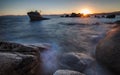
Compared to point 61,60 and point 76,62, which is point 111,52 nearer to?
point 76,62

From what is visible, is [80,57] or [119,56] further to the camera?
[80,57]

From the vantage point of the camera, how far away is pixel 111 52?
6.42 m

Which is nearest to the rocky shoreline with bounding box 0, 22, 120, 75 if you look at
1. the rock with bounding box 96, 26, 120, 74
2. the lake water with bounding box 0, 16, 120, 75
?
the rock with bounding box 96, 26, 120, 74

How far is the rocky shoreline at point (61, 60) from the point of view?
5.23 m

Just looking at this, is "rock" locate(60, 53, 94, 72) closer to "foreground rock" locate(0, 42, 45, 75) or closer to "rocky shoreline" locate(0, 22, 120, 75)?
"rocky shoreline" locate(0, 22, 120, 75)

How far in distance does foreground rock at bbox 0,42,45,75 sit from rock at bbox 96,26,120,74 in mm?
2598

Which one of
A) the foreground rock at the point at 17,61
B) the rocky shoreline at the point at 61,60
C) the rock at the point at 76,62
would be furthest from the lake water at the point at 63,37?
the foreground rock at the point at 17,61

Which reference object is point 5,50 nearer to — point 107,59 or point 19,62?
point 19,62

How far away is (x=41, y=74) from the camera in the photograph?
656 cm

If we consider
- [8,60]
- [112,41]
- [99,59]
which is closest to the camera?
[8,60]

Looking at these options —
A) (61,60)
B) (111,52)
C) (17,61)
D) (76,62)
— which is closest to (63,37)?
(61,60)

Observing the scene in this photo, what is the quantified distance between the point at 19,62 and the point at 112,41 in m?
3.64

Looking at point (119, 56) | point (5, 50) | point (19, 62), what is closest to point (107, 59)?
point (119, 56)

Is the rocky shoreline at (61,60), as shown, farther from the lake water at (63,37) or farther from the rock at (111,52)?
the lake water at (63,37)
